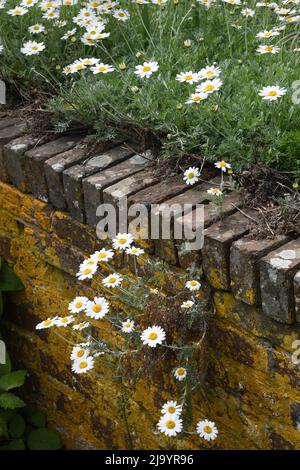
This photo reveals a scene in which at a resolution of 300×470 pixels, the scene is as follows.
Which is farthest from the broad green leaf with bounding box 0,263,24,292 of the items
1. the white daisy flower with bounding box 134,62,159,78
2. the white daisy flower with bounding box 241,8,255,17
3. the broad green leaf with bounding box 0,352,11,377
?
the white daisy flower with bounding box 241,8,255,17

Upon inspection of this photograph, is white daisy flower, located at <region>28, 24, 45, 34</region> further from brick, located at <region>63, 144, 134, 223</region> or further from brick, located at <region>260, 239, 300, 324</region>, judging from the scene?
brick, located at <region>260, 239, 300, 324</region>

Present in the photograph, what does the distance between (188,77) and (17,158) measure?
73 cm

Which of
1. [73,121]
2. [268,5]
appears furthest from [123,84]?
[268,5]

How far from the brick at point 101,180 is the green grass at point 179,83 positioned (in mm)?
117

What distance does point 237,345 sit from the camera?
8.36ft

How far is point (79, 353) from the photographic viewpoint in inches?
106


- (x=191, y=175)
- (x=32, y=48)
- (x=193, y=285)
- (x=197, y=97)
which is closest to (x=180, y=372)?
(x=193, y=285)

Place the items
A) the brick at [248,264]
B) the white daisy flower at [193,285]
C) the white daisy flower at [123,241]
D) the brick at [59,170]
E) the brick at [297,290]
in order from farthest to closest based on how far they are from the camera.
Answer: the brick at [59,170] → the white daisy flower at [123,241] → the white daisy flower at [193,285] → the brick at [248,264] → the brick at [297,290]

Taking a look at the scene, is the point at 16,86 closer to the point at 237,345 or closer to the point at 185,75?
the point at 185,75

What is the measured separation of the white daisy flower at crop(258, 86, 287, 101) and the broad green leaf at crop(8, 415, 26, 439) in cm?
170

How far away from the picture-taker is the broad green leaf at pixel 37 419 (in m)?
3.54

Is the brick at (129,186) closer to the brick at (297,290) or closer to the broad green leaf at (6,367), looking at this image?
the brick at (297,290)

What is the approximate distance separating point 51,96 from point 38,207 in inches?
20.6

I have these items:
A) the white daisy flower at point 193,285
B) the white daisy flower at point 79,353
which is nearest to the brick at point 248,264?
the white daisy flower at point 193,285
